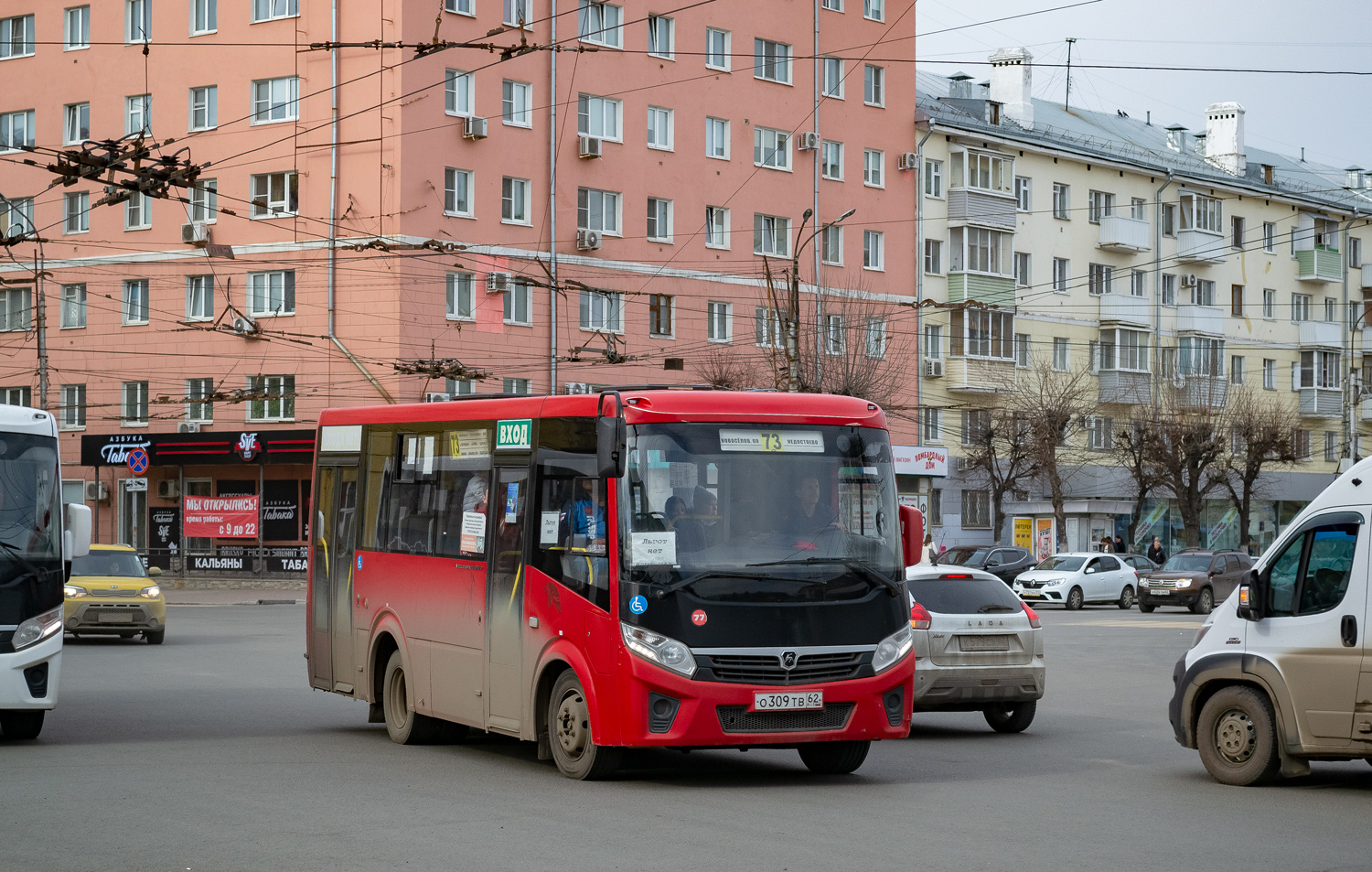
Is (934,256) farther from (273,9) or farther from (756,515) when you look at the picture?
(756,515)

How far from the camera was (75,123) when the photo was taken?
172 feet

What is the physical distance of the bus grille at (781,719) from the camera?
1123cm

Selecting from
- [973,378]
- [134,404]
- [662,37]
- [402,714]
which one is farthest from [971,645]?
[973,378]

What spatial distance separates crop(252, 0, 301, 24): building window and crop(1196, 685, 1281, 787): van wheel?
41322mm

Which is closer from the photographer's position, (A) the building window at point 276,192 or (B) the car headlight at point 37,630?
(B) the car headlight at point 37,630

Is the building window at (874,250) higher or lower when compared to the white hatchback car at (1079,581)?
higher

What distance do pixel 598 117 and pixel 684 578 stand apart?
40932 millimetres

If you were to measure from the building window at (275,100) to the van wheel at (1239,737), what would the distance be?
3999 cm

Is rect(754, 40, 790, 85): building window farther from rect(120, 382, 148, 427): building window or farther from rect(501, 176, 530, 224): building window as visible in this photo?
rect(120, 382, 148, 427): building window

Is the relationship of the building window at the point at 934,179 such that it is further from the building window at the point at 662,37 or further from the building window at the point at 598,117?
the building window at the point at 598,117

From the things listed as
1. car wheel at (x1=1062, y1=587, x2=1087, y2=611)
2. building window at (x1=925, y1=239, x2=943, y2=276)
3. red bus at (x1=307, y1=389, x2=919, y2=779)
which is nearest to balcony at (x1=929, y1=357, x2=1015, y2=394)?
building window at (x1=925, y1=239, x2=943, y2=276)

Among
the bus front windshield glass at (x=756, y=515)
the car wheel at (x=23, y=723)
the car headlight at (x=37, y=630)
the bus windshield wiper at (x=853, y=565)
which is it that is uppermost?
the bus front windshield glass at (x=756, y=515)

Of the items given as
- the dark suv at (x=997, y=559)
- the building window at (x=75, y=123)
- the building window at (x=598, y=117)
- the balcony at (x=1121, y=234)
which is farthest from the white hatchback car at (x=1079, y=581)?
the building window at (x=75, y=123)

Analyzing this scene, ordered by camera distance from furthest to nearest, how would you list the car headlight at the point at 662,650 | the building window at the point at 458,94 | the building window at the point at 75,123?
the building window at the point at 75,123 → the building window at the point at 458,94 → the car headlight at the point at 662,650
